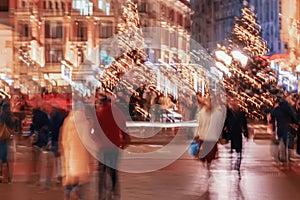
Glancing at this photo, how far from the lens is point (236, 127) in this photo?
1698 centimetres

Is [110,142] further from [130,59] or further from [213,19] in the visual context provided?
[213,19]

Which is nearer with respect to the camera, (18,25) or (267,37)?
(18,25)

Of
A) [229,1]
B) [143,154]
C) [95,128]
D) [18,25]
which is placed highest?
[229,1]

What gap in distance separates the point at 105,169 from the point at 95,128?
86 centimetres

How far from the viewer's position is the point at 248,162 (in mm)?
20578

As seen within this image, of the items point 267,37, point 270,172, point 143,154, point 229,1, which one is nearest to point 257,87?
point 143,154

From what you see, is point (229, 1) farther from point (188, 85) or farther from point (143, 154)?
point (143, 154)

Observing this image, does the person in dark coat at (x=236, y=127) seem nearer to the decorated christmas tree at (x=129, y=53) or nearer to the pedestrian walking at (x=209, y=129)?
the pedestrian walking at (x=209, y=129)

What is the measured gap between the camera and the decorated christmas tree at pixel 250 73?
50750mm

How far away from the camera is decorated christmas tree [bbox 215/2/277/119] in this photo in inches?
1998

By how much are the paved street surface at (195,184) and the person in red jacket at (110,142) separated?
31.3 inches

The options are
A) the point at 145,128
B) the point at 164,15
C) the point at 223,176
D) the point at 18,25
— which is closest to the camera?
the point at 223,176

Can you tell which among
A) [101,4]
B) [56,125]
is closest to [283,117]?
[56,125]

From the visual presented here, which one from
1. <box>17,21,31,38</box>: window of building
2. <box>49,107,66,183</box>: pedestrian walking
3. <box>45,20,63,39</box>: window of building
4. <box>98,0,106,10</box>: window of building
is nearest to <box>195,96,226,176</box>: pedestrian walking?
<box>49,107,66,183</box>: pedestrian walking
